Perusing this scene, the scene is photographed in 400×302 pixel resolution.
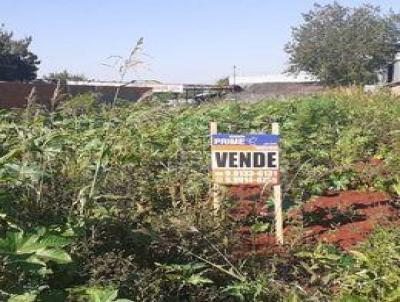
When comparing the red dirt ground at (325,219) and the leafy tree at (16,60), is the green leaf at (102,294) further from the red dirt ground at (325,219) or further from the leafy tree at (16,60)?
the leafy tree at (16,60)

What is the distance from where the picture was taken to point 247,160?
5387mm

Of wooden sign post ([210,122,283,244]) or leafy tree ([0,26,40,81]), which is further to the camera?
leafy tree ([0,26,40,81])

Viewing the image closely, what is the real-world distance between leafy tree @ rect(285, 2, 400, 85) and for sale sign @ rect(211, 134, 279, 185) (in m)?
51.7

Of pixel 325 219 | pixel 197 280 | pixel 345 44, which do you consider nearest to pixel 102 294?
pixel 197 280

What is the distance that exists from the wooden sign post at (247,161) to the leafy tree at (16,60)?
177 feet

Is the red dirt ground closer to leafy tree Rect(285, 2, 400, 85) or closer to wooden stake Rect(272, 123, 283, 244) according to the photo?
wooden stake Rect(272, 123, 283, 244)

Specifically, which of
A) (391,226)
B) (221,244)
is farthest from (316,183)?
(221,244)

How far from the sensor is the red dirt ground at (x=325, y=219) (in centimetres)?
507

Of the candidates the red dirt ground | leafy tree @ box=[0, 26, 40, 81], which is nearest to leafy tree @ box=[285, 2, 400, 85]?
leafy tree @ box=[0, 26, 40, 81]

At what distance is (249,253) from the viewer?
4547 millimetres

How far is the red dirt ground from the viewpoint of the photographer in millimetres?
5068

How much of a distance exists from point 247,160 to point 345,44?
179 feet

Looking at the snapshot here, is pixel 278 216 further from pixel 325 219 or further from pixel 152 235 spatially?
pixel 152 235

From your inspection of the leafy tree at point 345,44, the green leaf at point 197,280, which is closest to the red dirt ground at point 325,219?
the green leaf at point 197,280
